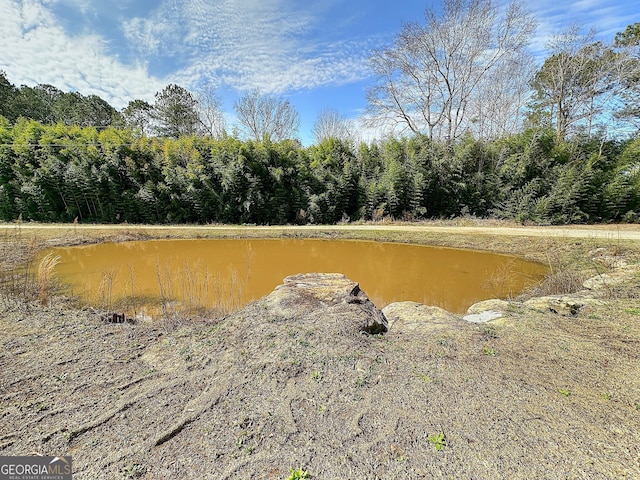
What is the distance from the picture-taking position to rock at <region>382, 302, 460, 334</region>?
303 centimetres

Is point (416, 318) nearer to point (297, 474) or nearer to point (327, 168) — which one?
point (297, 474)

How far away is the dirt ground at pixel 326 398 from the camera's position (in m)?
1.47

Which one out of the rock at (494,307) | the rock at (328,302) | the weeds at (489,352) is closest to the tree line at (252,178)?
the rock at (494,307)

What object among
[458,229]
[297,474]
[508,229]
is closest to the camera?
[297,474]

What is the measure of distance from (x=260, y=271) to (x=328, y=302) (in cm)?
341

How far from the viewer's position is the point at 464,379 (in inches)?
81.4

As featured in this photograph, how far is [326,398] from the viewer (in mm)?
1945

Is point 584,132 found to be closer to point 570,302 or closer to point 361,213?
point 361,213

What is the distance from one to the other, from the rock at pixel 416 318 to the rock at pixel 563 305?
1.23 metres

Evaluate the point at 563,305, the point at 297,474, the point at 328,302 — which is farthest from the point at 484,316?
the point at 297,474

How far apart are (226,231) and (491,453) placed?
11.0 metres

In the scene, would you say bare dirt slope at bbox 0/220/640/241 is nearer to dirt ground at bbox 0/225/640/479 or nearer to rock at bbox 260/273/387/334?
dirt ground at bbox 0/225/640/479

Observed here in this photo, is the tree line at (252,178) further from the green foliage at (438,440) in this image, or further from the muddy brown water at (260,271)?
the green foliage at (438,440)

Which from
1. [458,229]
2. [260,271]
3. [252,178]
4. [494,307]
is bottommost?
[260,271]
